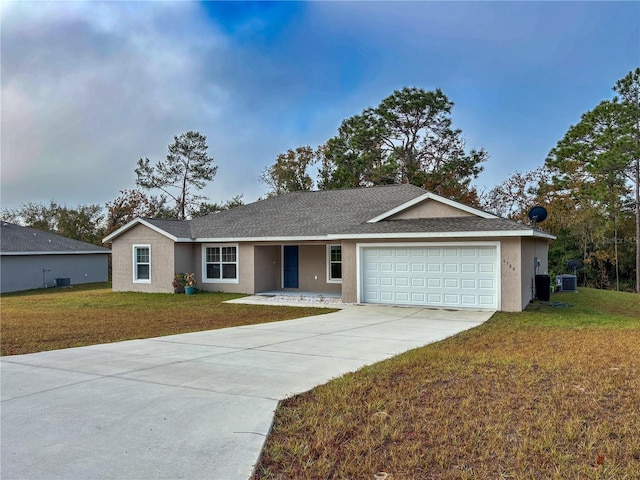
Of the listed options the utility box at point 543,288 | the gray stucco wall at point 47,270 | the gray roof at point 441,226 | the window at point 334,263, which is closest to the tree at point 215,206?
the gray stucco wall at point 47,270

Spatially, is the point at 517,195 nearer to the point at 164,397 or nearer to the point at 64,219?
the point at 164,397

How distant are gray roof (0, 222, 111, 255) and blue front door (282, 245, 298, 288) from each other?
15657 millimetres

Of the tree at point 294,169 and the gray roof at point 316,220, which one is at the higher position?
the tree at point 294,169

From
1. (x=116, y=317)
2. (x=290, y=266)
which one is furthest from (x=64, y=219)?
(x=116, y=317)

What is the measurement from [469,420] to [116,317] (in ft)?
37.9

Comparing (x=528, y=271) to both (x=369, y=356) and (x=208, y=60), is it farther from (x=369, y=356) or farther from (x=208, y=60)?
(x=208, y=60)

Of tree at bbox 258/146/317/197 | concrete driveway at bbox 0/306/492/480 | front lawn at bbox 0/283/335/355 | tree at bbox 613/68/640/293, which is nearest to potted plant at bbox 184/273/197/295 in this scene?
front lawn at bbox 0/283/335/355

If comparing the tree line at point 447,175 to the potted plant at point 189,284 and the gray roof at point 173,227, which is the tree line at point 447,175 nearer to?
the gray roof at point 173,227

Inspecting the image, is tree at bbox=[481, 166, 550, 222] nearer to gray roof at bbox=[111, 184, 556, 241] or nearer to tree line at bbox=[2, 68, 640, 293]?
tree line at bbox=[2, 68, 640, 293]

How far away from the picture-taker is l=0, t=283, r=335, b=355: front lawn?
9.68 m

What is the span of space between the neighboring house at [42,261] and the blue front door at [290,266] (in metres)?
15.3

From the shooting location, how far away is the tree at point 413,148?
33656mm

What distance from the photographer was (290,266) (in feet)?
67.7

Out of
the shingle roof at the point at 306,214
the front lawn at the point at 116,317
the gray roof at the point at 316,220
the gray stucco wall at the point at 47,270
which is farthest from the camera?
the gray stucco wall at the point at 47,270
